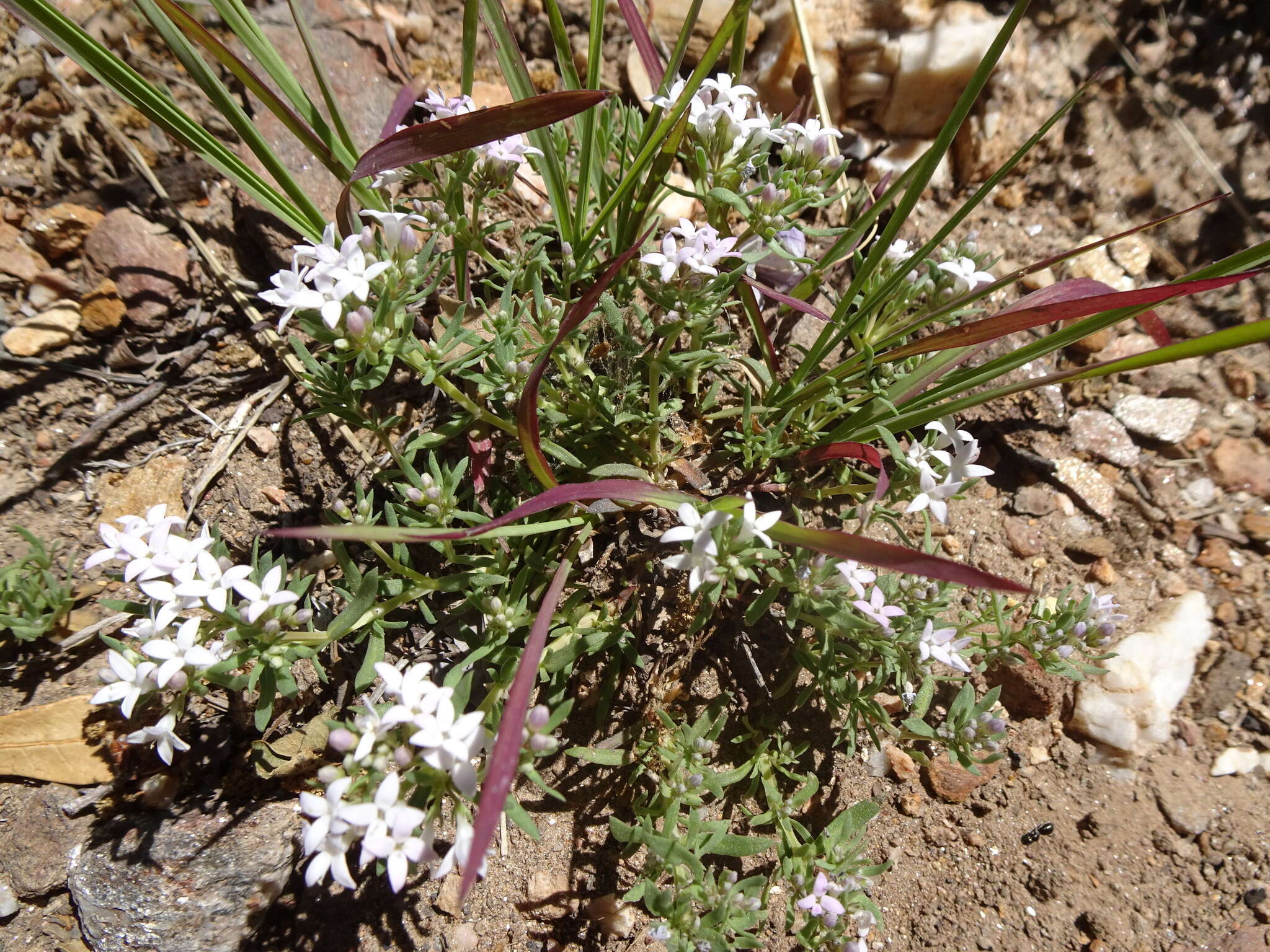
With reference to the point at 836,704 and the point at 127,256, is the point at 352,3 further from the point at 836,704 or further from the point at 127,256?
the point at 836,704

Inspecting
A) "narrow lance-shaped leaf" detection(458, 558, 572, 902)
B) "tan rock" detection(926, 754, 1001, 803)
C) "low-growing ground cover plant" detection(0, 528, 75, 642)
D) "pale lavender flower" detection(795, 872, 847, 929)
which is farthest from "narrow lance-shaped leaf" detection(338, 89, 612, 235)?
"tan rock" detection(926, 754, 1001, 803)

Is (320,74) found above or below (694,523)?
above

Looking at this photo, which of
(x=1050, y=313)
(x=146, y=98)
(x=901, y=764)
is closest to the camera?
(x=1050, y=313)

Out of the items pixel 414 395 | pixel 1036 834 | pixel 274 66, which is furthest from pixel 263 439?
pixel 1036 834

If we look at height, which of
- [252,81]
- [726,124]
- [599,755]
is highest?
[252,81]

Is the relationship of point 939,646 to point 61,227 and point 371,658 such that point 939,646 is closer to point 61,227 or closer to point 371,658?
point 371,658

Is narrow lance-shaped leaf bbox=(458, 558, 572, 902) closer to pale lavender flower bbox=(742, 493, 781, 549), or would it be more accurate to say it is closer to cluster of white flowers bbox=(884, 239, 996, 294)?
pale lavender flower bbox=(742, 493, 781, 549)
